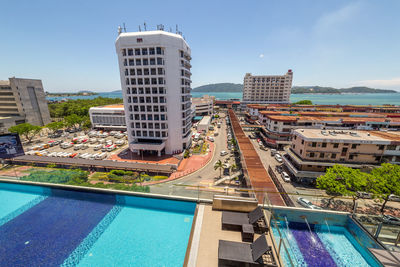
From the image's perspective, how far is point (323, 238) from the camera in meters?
13.9

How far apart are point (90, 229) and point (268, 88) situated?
431 ft

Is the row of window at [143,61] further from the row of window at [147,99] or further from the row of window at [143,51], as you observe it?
the row of window at [147,99]

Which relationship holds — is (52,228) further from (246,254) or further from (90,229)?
(246,254)

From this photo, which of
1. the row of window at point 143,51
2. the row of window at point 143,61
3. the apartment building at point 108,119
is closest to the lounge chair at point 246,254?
the row of window at point 143,61

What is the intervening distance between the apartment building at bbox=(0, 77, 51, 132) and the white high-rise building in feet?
202

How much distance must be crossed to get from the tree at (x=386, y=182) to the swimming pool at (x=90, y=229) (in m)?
26.9

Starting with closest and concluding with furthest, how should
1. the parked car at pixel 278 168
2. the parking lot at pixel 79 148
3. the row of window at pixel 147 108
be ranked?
the parked car at pixel 278 168, the row of window at pixel 147 108, the parking lot at pixel 79 148

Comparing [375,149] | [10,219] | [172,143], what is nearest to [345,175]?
[375,149]

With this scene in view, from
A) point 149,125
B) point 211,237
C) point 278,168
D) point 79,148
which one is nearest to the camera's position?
point 211,237

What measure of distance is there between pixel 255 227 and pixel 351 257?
8938 mm

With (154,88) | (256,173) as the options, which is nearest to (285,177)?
(256,173)

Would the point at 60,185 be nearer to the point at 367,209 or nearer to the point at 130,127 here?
the point at 130,127

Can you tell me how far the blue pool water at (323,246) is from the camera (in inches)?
486

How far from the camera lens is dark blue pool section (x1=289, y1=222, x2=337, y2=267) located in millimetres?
12818
